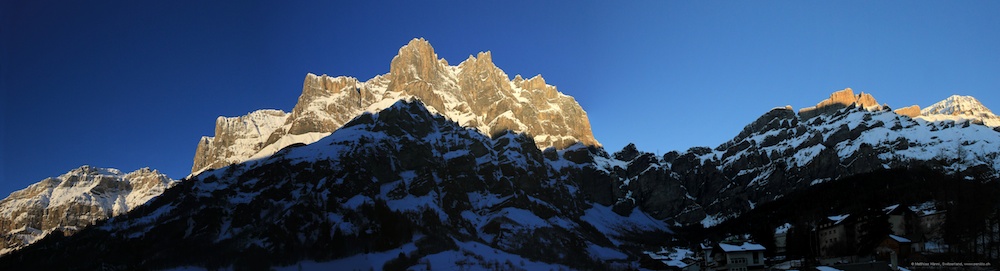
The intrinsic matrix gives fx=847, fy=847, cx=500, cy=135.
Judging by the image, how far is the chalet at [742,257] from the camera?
14850 centimetres

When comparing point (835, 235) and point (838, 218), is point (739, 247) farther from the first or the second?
point (838, 218)

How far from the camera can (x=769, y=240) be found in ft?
627

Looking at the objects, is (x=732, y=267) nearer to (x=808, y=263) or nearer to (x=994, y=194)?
(x=808, y=263)

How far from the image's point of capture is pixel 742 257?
150 meters

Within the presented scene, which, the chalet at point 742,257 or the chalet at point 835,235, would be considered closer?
the chalet at point 742,257

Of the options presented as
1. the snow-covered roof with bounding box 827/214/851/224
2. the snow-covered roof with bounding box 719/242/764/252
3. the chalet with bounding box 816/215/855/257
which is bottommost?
the snow-covered roof with bounding box 719/242/764/252

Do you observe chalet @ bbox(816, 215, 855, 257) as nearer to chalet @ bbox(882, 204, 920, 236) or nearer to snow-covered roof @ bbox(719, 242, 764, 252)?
chalet @ bbox(882, 204, 920, 236)

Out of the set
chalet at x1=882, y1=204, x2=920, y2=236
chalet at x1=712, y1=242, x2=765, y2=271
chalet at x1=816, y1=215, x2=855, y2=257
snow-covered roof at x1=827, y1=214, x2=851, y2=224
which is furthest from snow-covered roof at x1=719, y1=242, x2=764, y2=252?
snow-covered roof at x1=827, y1=214, x2=851, y2=224

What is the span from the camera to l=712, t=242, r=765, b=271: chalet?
148m

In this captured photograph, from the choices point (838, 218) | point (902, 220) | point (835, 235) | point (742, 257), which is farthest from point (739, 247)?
point (838, 218)

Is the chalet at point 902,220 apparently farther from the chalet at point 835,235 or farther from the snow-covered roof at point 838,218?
the snow-covered roof at point 838,218

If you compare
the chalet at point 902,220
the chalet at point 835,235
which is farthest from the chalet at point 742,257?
the chalet at point 902,220

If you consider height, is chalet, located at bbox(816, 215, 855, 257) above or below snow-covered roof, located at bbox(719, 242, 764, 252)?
above

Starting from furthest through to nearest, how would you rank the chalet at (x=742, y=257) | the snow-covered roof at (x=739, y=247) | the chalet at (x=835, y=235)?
the chalet at (x=835, y=235) → the snow-covered roof at (x=739, y=247) → the chalet at (x=742, y=257)
